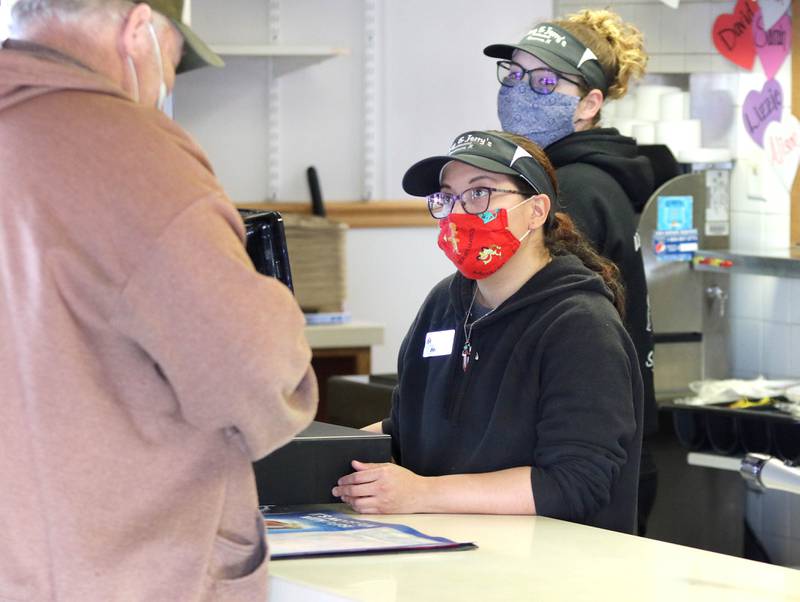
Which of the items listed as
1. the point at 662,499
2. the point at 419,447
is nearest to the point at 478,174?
the point at 419,447

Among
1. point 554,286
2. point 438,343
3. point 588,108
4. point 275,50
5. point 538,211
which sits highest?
point 275,50

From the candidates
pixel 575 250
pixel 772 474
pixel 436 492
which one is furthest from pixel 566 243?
pixel 772 474

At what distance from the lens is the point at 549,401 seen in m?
1.96

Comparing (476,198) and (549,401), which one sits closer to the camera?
(549,401)

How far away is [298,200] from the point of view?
496 cm

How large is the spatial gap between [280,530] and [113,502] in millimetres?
523

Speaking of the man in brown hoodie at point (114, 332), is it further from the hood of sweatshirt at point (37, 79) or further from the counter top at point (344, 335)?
the counter top at point (344, 335)

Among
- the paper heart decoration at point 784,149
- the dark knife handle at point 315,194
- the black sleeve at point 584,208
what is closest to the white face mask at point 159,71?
the black sleeve at point 584,208

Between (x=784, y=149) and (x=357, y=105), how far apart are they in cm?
160

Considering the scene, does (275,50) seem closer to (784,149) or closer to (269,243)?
(784,149)

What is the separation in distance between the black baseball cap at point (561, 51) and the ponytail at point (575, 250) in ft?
2.20

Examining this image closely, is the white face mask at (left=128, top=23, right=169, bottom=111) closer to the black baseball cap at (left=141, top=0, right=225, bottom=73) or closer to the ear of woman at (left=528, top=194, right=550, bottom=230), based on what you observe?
the black baseball cap at (left=141, top=0, right=225, bottom=73)

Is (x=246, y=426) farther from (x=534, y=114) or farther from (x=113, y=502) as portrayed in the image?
(x=534, y=114)

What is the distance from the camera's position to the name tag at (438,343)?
2.15 meters
